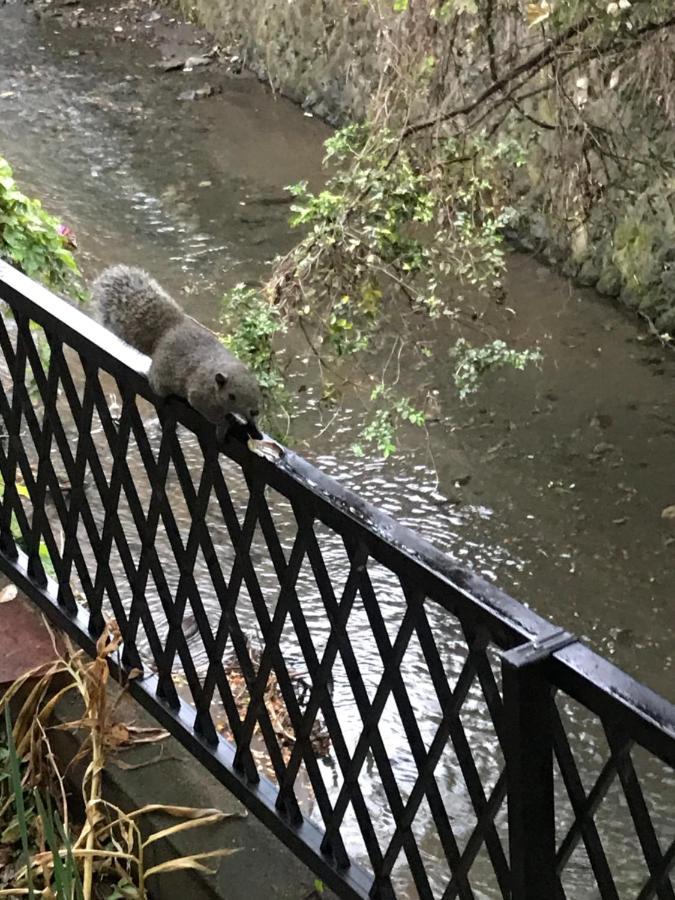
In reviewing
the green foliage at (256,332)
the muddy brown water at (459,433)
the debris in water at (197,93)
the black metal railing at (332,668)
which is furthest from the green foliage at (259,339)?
the debris in water at (197,93)

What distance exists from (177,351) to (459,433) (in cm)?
279

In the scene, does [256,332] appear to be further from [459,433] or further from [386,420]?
[459,433]

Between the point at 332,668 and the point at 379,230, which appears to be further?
the point at 379,230

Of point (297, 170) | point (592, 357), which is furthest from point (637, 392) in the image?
point (297, 170)

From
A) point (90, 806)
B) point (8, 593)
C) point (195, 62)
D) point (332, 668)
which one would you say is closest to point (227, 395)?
point (332, 668)

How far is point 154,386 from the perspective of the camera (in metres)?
1.62

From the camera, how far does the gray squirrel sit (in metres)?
1.68

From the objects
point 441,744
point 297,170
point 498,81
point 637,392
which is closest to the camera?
point 441,744

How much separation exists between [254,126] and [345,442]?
3997mm

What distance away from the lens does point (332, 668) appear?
6.01 ft

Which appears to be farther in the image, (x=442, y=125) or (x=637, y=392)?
(x=637, y=392)

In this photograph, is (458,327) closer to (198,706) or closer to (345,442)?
(345,442)

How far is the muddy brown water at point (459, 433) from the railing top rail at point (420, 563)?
1.41 meters

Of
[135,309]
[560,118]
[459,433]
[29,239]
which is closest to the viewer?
[135,309]
